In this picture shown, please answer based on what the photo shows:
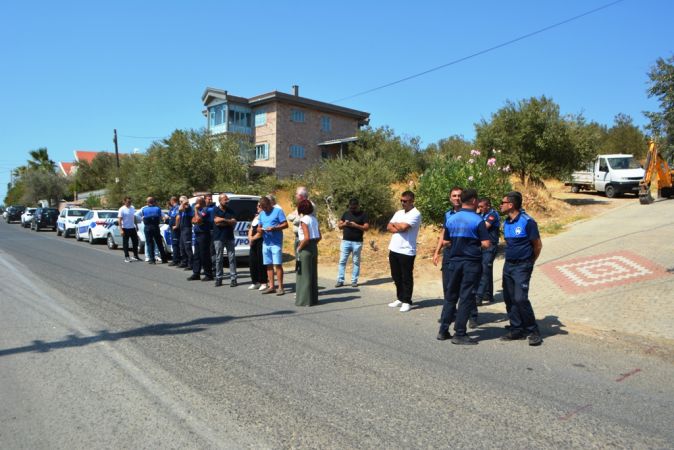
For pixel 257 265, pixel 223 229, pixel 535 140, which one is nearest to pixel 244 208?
pixel 223 229

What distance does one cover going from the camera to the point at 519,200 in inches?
246

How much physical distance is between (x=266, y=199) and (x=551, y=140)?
15.3 meters

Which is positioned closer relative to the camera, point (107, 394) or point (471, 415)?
point (471, 415)

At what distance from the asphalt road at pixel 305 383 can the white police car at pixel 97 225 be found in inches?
587

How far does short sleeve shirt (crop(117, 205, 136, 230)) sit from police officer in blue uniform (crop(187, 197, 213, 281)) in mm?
4444

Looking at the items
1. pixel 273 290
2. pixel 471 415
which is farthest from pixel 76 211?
pixel 471 415

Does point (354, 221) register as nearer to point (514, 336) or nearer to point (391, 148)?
point (514, 336)

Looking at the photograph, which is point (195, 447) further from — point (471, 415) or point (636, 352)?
point (636, 352)

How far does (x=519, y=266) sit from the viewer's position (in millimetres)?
6152

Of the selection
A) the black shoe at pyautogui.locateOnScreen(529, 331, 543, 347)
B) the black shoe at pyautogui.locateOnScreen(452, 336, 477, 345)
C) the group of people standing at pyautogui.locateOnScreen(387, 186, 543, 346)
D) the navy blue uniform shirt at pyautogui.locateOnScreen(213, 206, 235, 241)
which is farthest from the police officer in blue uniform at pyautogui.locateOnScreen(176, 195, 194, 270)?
the black shoe at pyautogui.locateOnScreen(529, 331, 543, 347)

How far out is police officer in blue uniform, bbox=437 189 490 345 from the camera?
6078mm

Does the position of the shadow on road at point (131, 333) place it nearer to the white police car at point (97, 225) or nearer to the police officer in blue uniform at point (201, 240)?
the police officer in blue uniform at point (201, 240)

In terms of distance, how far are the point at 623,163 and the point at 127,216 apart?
22609 mm

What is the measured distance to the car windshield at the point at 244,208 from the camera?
1366 centimetres
